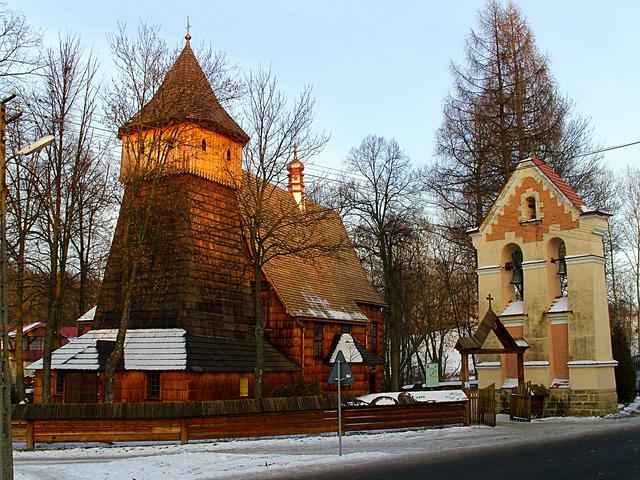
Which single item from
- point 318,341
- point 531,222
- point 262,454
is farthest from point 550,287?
point 262,454

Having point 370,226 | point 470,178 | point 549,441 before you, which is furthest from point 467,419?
point 370,226

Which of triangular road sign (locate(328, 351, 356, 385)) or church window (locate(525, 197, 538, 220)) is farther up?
church window (locate(525, 197, 538, 220))

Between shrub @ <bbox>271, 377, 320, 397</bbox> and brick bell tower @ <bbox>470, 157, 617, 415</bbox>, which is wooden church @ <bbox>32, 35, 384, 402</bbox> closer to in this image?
shrub @ <bbox>271, 377, 320, 397</bbox>

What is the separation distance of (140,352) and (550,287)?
612 inches

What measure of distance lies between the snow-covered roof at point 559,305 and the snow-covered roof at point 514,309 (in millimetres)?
1190

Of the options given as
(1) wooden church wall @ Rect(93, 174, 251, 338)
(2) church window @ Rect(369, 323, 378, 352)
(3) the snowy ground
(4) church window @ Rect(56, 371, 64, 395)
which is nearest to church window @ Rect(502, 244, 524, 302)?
(3) the snowy ground

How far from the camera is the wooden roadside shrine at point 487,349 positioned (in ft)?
76.1

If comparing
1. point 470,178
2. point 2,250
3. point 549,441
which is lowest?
point 549,441

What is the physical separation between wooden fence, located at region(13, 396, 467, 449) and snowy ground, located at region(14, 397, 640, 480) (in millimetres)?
351

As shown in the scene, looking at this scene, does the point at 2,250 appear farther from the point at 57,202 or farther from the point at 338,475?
the point at 57,202

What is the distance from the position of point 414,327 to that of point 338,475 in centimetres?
4319

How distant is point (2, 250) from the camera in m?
11.4

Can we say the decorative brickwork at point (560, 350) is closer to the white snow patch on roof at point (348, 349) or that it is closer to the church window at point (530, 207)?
the church window at point (530, 207)

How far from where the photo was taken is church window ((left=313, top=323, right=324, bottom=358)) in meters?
32.1
